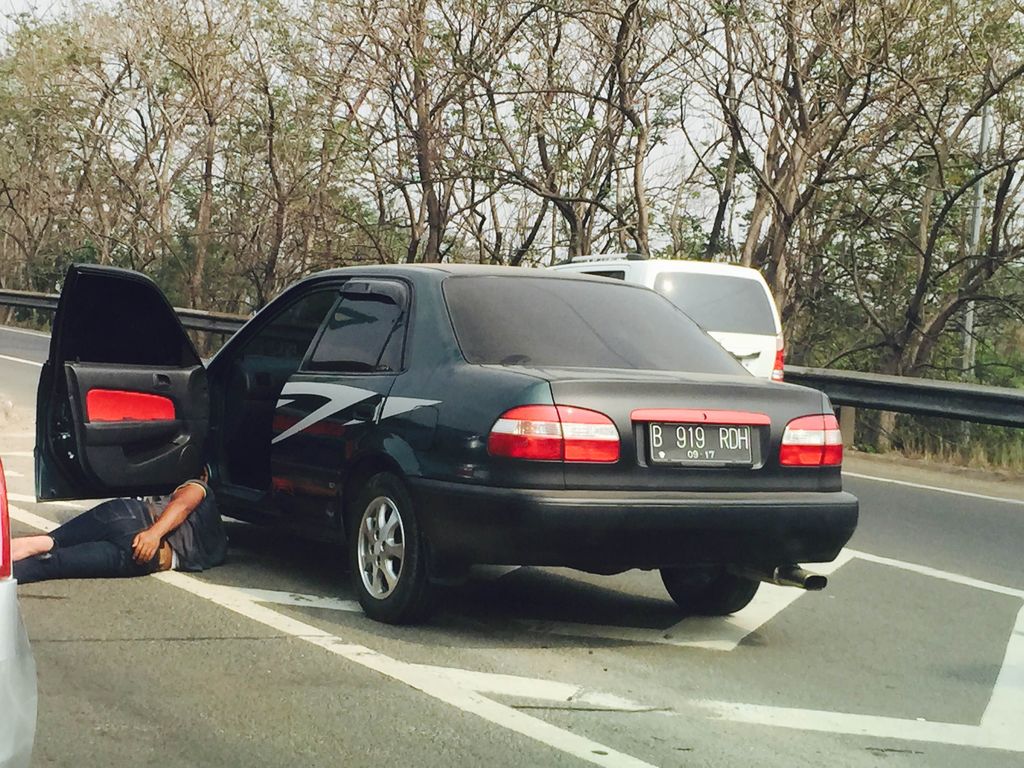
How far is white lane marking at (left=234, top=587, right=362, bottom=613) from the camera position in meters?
6.15

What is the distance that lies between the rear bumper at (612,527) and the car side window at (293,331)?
1.59 m

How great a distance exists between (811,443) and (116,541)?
313 cm

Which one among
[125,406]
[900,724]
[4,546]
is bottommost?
[900,724]

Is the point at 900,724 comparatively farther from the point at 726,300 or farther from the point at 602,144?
the point at 602,144

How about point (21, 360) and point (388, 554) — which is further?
point (21, 360)

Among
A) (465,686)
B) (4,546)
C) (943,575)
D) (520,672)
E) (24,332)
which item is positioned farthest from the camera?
(24,332)

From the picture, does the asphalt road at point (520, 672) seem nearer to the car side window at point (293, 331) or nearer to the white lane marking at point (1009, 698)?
the white lane marking at point (1009, 698)

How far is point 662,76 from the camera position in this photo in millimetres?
23250

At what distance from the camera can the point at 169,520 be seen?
6527mm

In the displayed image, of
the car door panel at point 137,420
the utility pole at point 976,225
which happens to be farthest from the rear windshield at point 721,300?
the utility pole at point 976,225

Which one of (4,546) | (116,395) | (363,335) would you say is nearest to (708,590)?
(363,335)

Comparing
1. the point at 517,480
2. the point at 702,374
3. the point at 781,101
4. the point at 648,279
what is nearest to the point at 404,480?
the point at 517,480

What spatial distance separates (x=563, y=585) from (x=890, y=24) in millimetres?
13901

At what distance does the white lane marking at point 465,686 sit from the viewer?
428cm
